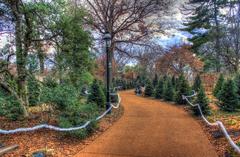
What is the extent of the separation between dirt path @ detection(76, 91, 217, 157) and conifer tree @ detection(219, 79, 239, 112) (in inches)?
86.1

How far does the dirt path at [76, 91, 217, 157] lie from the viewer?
6.61 meters

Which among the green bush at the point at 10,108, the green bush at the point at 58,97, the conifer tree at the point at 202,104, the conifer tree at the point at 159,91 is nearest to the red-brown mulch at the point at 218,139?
the conifer tree at the point at 202,104

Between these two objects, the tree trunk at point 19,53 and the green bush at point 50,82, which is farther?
the green bush at point 50,82

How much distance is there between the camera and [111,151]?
680cm

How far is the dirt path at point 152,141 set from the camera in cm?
661

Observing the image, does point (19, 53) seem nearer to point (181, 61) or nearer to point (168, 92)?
point (168, 92)

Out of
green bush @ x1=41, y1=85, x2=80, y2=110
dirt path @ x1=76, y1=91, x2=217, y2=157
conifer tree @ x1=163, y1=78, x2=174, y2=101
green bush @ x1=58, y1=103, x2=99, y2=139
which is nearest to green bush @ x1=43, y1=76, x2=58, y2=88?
green bush @ x1=41, y1=85, x2=80, y2=110

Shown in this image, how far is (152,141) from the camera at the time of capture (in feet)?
25.0

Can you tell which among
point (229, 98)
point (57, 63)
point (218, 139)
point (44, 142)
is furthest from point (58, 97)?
point (229, 98)

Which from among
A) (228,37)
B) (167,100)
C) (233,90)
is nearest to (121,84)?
(228,37)

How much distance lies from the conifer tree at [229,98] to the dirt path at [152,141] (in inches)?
86.1

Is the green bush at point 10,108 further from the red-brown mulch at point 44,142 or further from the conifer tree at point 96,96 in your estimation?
the conifer tree at point 96,96

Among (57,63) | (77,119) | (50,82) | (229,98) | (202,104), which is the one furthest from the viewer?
(229,98)

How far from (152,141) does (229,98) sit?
239 inches
